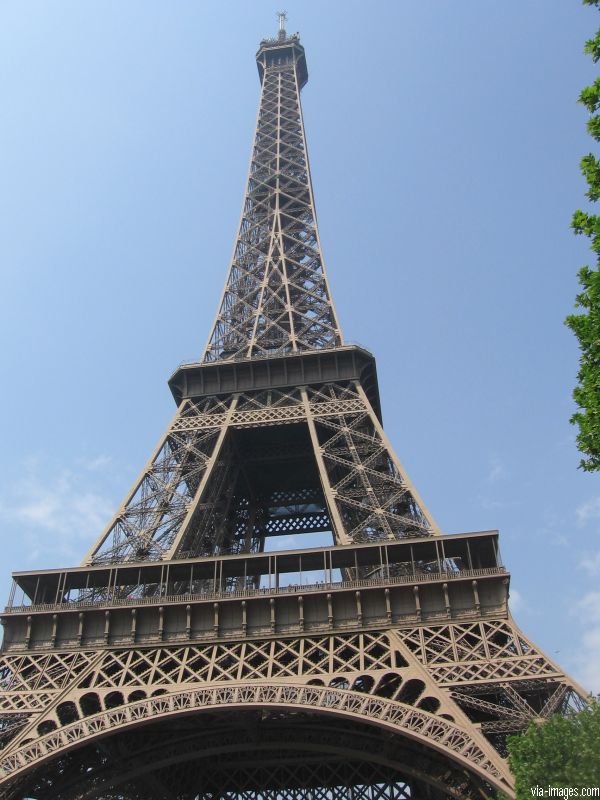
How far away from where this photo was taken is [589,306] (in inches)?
600

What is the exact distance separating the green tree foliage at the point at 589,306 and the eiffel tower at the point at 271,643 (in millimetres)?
10492

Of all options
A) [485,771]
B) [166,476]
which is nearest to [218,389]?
[166,476]

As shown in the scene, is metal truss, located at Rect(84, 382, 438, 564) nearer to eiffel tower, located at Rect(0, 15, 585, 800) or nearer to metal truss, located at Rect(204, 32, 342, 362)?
eiffel tower, located at Rect(0, 15, 585, 800)

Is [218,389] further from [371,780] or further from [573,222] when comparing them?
[573,222]

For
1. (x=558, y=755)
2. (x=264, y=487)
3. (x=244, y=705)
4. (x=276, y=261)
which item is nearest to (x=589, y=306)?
(x=558, y=755)

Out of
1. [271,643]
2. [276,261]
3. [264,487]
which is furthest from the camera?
[276,261]

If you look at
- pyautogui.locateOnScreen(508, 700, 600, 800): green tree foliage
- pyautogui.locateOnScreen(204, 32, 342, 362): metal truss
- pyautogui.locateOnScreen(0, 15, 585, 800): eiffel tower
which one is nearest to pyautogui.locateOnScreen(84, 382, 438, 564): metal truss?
pyautogui.locateOnScreen(0, 15, 585, 800): eiffel tower

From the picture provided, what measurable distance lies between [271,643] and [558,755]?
10090 mm

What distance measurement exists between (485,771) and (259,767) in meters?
14.3

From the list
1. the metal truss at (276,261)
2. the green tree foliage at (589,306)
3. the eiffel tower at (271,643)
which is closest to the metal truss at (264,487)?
the eiffel tower at (271,643)

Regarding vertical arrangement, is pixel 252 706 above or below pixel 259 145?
below

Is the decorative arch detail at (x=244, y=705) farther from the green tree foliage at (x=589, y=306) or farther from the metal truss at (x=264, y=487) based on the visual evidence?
the green tree foliage at (x=589, y=306)

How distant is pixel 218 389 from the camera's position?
39.4 m

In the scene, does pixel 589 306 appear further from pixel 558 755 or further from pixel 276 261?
pixel 276 261
